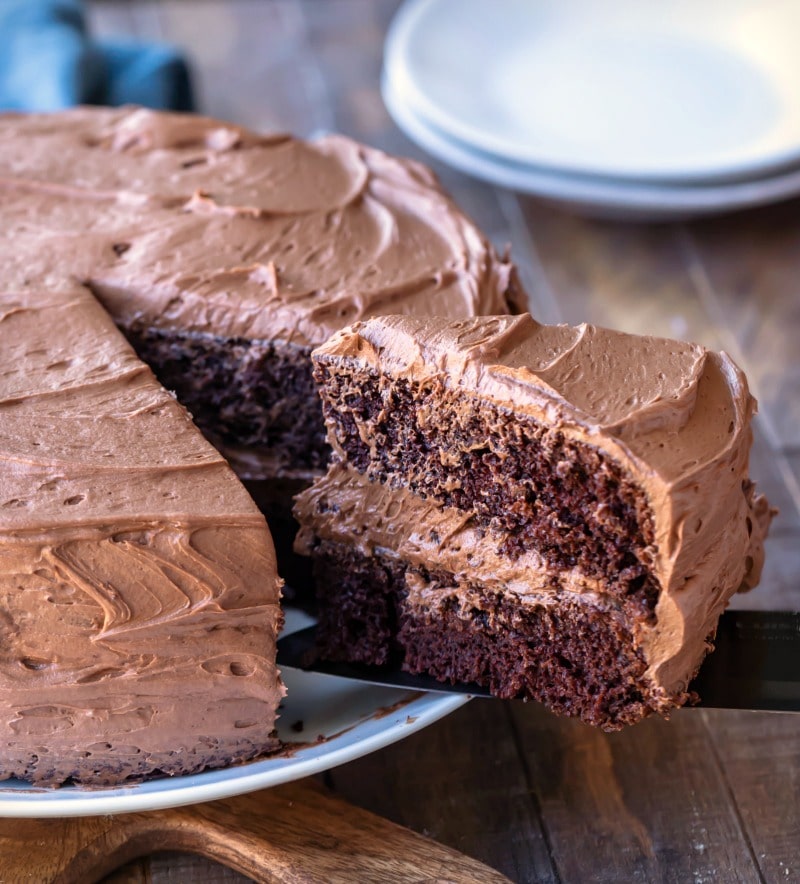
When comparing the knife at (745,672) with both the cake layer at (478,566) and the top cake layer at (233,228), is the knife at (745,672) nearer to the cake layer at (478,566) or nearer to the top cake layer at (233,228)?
the cake layer at (478,566)

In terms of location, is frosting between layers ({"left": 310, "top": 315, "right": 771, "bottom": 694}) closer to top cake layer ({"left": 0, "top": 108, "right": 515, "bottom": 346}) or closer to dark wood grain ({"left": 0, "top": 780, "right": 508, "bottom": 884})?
top cake layer ({"left": 0, "top": 108, "right": 515, "bottom": 346})

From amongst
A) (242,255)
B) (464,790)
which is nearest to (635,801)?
(464,790)

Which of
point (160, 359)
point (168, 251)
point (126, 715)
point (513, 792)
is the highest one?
point (168, 251)

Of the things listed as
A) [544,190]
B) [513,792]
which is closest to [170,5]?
[544,190]

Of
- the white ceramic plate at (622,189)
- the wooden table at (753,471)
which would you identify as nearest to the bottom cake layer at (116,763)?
the wooden table at (753,471)

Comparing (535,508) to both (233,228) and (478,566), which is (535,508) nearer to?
(478,566)

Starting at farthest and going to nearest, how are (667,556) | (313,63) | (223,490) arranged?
1. (313,63)
2. (223,490)
3. (667,556)

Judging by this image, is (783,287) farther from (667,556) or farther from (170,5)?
(170,5)
